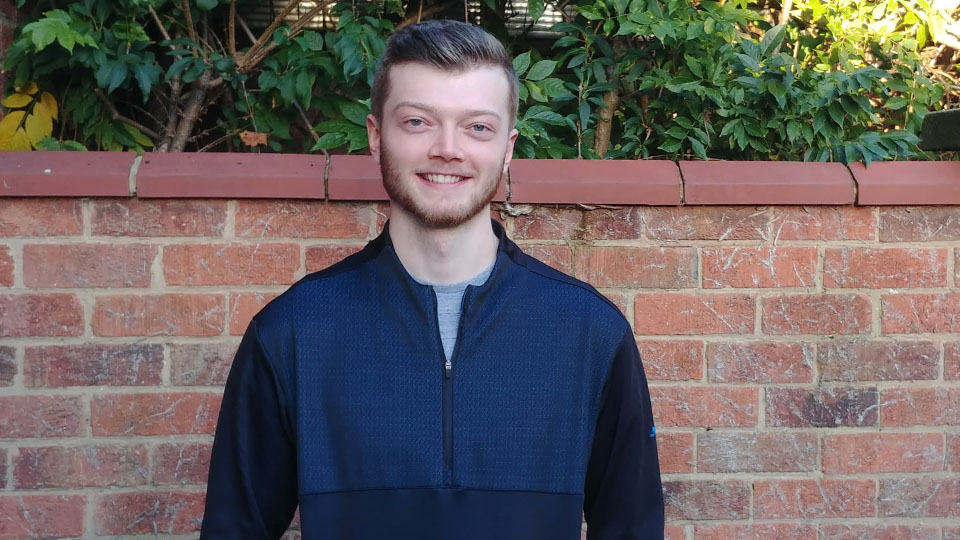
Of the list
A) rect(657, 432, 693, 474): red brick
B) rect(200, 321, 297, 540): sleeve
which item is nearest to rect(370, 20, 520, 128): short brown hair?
rect(200, 321, 297, 540): sleeve

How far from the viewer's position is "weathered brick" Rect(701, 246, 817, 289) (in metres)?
2.53

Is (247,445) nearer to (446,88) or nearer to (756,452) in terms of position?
(446,88)

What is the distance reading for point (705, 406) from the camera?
2.54m

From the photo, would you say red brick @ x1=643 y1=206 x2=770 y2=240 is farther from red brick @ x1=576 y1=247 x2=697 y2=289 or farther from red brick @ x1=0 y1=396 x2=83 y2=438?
red brick @ x1=0 y1=396 x2=83 y2=438

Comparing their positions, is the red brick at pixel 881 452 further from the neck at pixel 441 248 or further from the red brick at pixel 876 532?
the neck at pixel 441 248

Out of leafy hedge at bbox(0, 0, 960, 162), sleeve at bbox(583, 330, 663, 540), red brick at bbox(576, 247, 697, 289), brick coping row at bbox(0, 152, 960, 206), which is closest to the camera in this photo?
sleeve at bbox(583, 330, 663, 540)

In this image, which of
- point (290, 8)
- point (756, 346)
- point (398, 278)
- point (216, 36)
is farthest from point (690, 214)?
point (216, 36)

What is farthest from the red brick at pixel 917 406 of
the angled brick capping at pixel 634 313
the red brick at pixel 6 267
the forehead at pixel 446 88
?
the red brick at pixel 6 267

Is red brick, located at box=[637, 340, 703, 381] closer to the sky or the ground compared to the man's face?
closer to the ground

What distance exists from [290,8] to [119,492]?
156 centimetres

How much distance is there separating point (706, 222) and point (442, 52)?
1124 millimetres

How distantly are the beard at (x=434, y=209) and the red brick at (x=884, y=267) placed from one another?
1279 mm

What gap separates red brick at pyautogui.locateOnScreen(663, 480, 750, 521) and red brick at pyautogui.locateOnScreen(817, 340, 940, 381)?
1.35ft

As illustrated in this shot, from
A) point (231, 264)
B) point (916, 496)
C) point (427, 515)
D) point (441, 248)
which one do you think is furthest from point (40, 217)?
point (916, 496)
